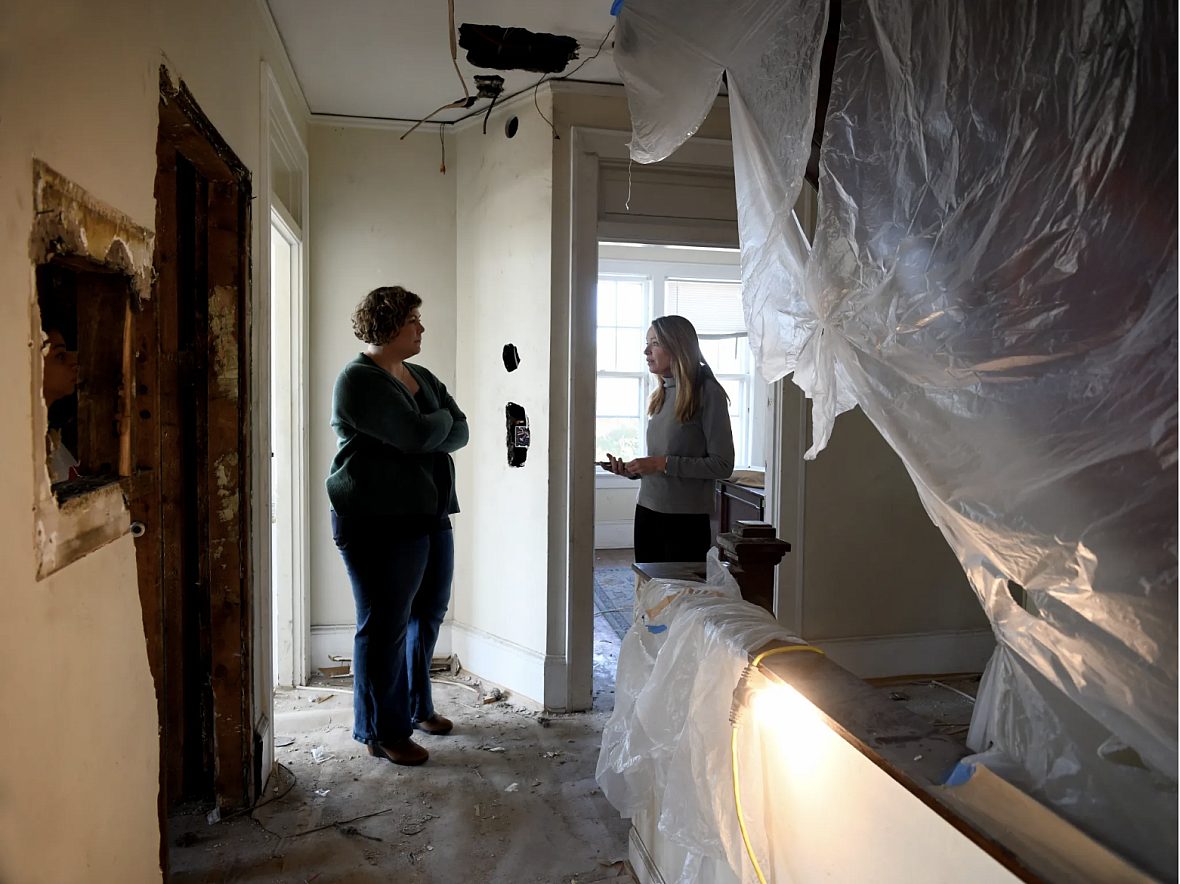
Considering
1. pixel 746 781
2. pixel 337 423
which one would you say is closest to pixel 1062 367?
Result: pixel 746 781

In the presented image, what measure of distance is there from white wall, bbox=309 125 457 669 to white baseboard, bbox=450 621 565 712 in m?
0.47

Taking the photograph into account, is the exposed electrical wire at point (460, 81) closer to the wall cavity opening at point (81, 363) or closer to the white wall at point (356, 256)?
the white wall at point (356, 256)

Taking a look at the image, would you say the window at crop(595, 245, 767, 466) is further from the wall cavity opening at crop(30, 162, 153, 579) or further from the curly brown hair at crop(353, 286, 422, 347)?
the wall cavity opening at crop(30, 162, 153, 579)

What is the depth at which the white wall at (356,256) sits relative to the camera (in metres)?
3.12

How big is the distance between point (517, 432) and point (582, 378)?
315mm

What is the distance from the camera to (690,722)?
1312mm

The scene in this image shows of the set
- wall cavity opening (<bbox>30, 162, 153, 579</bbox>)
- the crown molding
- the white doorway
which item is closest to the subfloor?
the white doorway

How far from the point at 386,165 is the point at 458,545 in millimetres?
1599

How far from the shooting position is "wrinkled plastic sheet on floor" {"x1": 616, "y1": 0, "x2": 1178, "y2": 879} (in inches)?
26.0

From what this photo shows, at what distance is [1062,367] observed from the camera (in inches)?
28.3

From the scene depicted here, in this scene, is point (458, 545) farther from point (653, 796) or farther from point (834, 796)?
point (834, 796)

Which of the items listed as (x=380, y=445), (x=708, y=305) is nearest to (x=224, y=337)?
(x=380, y=445)

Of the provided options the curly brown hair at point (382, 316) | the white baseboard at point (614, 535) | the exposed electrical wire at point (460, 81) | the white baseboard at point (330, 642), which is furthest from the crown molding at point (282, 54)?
the white baseboard at point (614, 535)

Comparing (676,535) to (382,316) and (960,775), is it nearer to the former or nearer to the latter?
(382,316)
